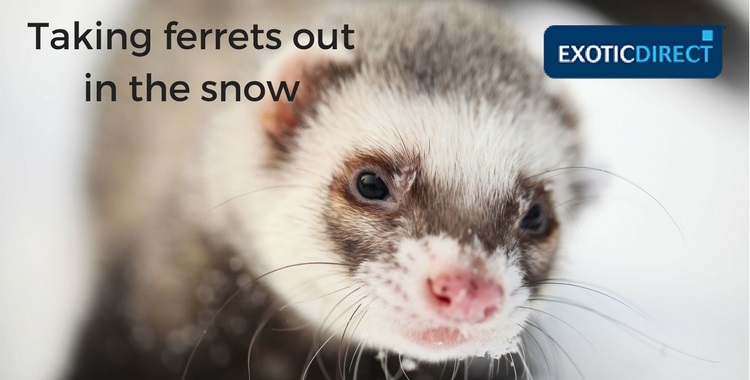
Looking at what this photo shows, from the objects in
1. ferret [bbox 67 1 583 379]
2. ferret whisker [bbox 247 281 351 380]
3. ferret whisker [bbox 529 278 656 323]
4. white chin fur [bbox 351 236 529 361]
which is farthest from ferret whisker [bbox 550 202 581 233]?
ferret whisker [bbox 247 281 351 380]

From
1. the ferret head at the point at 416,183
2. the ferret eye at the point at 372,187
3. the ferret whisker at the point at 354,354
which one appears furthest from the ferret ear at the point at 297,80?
the ferret whisker at the point at 354,354

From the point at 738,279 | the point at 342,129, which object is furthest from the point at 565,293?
the point at 342,129

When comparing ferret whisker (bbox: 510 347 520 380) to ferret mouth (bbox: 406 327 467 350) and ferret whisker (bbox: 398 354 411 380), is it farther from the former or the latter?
ferret mouth (bbox: 406 327 467 350)

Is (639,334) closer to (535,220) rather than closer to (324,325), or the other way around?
(535,220)

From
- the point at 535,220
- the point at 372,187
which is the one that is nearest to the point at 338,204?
the point at 372,187

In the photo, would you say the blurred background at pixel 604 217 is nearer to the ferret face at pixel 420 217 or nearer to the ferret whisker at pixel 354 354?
the ferret face at pixel 420 217
